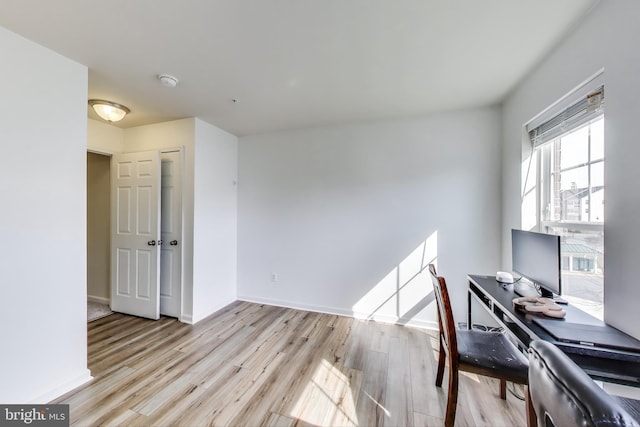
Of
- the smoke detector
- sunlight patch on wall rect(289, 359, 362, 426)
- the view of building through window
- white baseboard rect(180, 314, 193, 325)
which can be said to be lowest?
sunlight patch on wall rect(289, 359, 362, 426)

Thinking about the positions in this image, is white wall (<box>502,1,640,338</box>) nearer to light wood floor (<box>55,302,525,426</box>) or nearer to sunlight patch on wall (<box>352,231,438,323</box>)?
light wood floor (<box>55,302,525,426</box>)

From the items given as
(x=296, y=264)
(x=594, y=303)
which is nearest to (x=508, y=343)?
(x=594, y=303)

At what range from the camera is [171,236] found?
313 centimetres

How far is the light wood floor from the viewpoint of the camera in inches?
63.7

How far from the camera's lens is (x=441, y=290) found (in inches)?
61.8

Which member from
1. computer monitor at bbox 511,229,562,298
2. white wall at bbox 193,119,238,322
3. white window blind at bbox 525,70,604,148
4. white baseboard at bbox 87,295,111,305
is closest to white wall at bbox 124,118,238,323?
white wall at bbox 193,119,238,322

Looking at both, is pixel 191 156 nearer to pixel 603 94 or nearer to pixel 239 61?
pixel 239 61

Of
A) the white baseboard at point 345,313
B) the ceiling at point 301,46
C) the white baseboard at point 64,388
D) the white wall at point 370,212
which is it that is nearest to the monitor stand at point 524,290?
the white wall at point 370,212

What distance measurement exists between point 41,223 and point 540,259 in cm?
355

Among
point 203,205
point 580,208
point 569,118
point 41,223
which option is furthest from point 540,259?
point 41,223

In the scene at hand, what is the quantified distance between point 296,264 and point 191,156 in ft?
6.45

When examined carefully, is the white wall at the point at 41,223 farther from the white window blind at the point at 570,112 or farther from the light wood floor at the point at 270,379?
the white window blind at the point at 570,112

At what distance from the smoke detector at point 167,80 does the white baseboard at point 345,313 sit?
2880 millimetres

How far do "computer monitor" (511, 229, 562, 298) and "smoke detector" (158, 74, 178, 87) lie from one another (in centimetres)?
314
